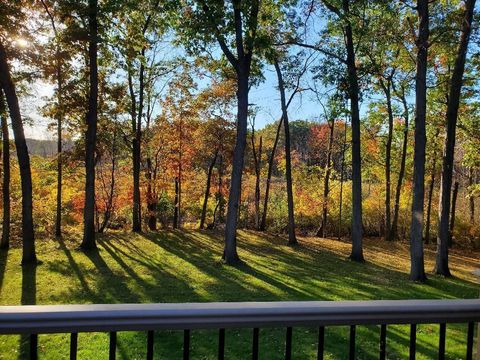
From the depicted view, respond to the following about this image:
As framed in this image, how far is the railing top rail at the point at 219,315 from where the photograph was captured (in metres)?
1.60

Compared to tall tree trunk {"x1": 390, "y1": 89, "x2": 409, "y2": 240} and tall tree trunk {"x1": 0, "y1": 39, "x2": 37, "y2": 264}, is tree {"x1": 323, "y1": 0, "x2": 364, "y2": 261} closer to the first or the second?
tall tree trunk {"x1": 390, "y1": 89, "x2": 409, "y2": 240}

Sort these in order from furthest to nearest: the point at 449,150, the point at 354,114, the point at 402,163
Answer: the point at 402,163
the point at 354,114
the point at 449,150

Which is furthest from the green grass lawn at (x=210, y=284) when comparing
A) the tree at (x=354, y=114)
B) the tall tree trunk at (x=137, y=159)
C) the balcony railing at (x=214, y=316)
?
the balcony railing at (x=214, y=316)

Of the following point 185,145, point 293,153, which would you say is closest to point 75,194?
point 185,145

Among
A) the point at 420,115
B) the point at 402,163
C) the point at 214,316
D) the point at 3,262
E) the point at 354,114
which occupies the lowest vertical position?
the point at 3,262

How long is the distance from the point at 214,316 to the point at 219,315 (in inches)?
0.9

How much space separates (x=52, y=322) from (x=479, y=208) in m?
30.9

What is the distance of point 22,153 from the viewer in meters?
10.8

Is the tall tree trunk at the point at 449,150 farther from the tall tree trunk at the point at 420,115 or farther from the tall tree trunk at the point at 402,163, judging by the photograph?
the tall tree trunk at the point at 402,163

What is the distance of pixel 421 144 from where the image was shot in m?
10.3

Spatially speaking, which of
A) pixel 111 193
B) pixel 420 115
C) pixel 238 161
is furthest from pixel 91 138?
pixel 420 115

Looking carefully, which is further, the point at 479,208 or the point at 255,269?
the point at 479,208

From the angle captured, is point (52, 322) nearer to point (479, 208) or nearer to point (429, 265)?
point (429, 265)

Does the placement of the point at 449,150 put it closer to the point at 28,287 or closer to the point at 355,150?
the point at 355,150
